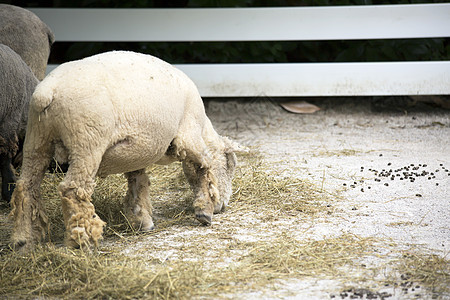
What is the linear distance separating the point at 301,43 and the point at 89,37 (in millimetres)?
2691

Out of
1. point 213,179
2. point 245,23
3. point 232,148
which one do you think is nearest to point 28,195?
point 213,179

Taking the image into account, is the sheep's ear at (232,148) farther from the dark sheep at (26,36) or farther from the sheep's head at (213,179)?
the dark sheep at (26,36)

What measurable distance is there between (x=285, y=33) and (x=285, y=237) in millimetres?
4005

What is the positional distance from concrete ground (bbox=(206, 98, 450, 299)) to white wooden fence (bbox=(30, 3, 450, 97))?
0.92 ft

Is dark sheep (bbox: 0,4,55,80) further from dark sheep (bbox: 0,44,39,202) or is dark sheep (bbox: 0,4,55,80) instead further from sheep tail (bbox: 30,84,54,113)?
sheep tail (bbox: 30,84,54,113)

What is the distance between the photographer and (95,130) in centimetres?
282

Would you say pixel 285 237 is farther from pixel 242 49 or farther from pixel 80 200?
pixel 242 49

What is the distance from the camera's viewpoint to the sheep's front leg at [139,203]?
11.3ft

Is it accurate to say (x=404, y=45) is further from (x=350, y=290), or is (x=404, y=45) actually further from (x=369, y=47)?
(x=350, y=290)

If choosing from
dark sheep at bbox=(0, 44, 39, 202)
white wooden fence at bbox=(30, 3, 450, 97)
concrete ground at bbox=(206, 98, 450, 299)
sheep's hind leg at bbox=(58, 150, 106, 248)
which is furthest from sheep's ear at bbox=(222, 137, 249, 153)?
white wooden fence at bbox=(30, 3, 450, 97)

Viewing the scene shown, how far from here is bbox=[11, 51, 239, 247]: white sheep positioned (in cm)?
281

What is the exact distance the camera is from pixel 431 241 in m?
3.19

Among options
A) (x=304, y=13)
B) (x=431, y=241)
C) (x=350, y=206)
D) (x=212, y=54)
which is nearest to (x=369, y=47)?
(x=304, y=13)

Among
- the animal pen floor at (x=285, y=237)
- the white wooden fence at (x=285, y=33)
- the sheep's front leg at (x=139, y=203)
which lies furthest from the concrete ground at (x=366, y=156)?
the sheep's front leg at (x=139, y=203)
